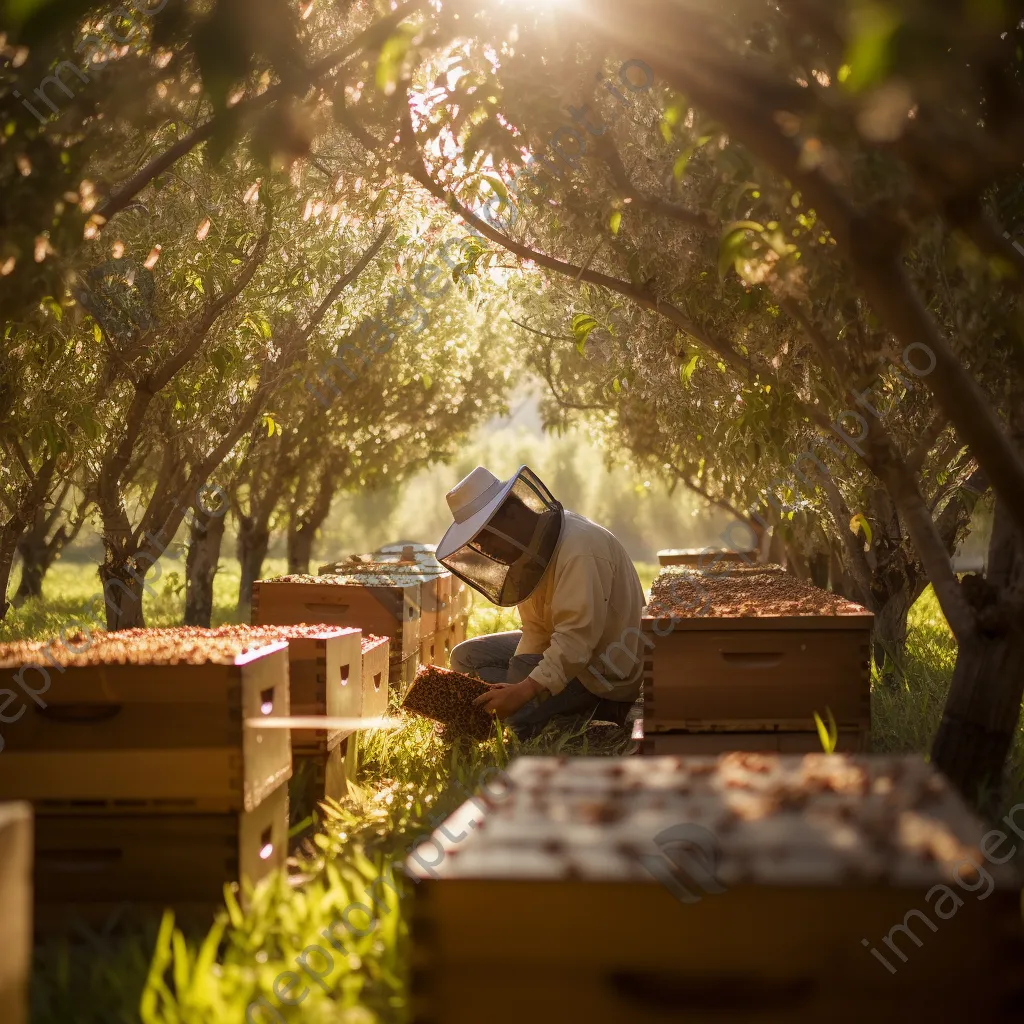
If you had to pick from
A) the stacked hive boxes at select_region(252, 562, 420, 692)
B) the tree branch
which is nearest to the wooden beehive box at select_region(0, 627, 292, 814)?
the tree branch

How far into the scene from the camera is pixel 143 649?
9.38 feet

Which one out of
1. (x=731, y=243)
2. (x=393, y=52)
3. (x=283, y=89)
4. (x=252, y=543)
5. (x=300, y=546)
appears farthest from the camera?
(x=300, y=546)

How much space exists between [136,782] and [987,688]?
2.34 meters

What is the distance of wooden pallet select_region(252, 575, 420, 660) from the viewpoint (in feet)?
18.6

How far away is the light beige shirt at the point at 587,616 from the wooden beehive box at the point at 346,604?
74 centimetres

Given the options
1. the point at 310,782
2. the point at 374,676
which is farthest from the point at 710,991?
the point at 374,676

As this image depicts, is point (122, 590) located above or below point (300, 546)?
above

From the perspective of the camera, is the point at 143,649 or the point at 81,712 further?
the point at 143,649

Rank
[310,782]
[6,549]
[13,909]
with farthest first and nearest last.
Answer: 1. [6,549]
2. [310,782]
3. [13,909]

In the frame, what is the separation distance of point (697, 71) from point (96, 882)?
2.39m

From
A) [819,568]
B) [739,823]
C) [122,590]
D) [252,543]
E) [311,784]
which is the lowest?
[819,568]

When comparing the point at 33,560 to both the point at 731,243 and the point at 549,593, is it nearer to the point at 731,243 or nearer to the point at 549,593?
the point at 549,593

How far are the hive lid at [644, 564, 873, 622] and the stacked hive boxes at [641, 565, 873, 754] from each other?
17mm

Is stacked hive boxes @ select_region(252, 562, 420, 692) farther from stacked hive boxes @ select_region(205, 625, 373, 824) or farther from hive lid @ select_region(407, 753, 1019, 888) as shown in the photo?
hive lid @ select_region(407, 753, 1019, 888)
